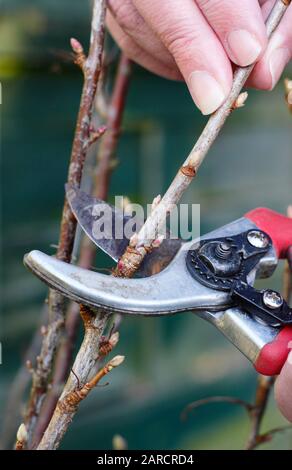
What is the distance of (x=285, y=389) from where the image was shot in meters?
1.17

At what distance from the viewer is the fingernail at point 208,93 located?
1.16 m

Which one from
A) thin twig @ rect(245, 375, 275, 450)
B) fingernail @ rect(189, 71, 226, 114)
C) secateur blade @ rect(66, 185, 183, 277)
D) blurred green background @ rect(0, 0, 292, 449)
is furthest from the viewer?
blurred green background @ rect(0, 0, 292, 449)

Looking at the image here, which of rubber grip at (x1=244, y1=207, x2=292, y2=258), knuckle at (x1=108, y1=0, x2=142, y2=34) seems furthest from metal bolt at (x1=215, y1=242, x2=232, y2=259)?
knuckle at (x1=108, y1=0, x2=142, y2=34)

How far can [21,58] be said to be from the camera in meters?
2.84

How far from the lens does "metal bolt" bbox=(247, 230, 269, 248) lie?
1363 millimetres

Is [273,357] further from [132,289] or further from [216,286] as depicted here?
[132,289]

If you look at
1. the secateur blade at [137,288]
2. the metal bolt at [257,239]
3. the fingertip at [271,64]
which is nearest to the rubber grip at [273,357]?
the secateur blade at [137,288]

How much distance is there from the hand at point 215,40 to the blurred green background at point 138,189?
50.4 inches

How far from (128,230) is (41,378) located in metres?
0.31

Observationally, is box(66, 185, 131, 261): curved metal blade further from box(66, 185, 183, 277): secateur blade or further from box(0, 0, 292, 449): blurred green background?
box(0, 0, 292, 449): blurred green background

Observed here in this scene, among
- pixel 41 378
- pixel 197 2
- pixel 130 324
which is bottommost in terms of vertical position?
pixel 130 324

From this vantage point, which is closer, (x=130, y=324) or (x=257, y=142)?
(x=130, y=324)
